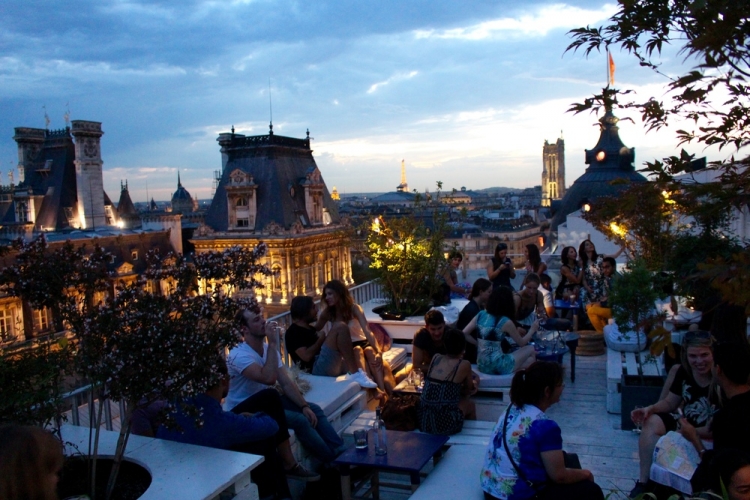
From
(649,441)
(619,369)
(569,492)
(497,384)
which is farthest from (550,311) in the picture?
(569,492)

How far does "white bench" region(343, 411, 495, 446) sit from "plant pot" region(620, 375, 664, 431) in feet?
3.91

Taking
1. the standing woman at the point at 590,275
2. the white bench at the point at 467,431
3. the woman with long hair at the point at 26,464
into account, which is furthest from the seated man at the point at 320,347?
the standing woman at the point at 590,275

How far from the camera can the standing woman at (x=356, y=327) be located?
20.5 ft

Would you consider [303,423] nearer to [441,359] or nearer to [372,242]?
[441,359]

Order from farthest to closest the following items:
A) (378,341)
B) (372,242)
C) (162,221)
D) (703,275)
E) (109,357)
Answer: (162,221)
(372,242)
(378,341)
(109,357)
(703,275)

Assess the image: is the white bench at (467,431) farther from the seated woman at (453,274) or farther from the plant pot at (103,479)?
the seated woman at (453,274)

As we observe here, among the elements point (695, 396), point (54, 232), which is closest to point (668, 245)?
point (695, 396)

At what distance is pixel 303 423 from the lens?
4.62m

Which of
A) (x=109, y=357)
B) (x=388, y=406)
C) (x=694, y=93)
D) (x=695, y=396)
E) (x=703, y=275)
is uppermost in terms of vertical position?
(x=694, y=93)

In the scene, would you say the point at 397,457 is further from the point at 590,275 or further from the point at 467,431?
the point at 590,275

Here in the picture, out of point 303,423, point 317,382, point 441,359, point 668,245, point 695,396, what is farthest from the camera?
point 668,245

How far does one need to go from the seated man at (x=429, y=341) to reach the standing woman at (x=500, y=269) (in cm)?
311

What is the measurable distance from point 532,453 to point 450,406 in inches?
55.6

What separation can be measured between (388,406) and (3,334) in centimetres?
295
